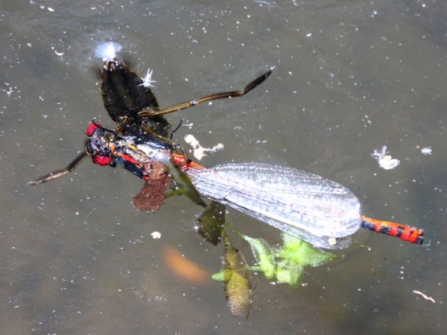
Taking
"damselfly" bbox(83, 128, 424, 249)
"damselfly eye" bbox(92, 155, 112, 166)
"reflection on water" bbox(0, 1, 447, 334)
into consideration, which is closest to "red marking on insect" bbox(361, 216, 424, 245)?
"damselfly" bbox(83, 128, 424, 249)

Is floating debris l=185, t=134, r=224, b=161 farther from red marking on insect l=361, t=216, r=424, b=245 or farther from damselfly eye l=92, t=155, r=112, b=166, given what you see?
red marking on insect l=361, t=216, r=424, b=245

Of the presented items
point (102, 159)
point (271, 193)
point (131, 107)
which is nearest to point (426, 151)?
point (271, 193)

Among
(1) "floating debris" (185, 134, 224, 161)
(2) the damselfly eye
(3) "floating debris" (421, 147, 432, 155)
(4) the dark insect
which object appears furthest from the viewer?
(1) "floating debris" (185, 134, 224, 161)

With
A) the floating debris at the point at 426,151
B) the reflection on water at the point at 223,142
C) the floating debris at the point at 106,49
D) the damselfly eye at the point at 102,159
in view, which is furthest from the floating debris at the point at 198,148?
the floating debris at the point at 426,151

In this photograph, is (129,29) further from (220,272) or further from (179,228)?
(220,272)

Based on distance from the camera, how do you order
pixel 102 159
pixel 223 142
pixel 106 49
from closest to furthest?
pixel 102 159
pixel 106 49
pixel 223 142

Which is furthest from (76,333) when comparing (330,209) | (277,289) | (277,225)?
(330,209)

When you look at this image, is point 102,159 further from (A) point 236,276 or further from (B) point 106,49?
(A) point 236,276
